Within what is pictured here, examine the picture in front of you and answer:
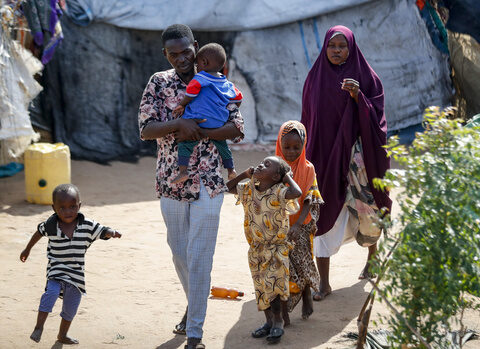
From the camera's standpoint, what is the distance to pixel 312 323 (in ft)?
15.0

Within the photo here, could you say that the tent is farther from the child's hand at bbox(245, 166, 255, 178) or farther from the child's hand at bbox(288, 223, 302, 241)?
the child's hand at bbox(288, 223, 302, 241)

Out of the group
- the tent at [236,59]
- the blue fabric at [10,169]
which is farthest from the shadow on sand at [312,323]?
the tent at [236,59]

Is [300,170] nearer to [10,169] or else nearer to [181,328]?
[181,328]

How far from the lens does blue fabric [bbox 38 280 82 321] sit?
13.5ft

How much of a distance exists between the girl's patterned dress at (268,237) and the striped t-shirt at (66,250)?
87 centimetres

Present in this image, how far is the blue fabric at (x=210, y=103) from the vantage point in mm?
3990

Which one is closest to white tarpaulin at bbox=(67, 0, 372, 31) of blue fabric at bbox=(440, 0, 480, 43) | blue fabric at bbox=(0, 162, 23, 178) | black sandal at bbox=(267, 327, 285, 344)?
blue fabric at bbox=(440, 0, 480, 43)

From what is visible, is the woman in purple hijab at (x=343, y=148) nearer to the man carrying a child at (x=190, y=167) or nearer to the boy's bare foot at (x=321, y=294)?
the boy's bare foot at (x=321, y=294)

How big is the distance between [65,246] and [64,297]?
0.30 m

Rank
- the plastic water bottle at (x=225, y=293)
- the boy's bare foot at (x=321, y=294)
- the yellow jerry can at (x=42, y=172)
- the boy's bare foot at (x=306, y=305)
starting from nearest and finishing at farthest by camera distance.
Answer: the boy's bare foot at (x=306, y=305)
the boy's bare foot at (x=321, y=294)
the plastic water bottle at (x=225, y=293)
the yellow jerry can at (x=42, y=172)

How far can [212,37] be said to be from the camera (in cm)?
1087

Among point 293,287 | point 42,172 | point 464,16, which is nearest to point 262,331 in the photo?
point 293,287

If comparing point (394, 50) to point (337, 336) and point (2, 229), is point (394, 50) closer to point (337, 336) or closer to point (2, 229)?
point (2, 229)

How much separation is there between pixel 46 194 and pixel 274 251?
14.9 ft
